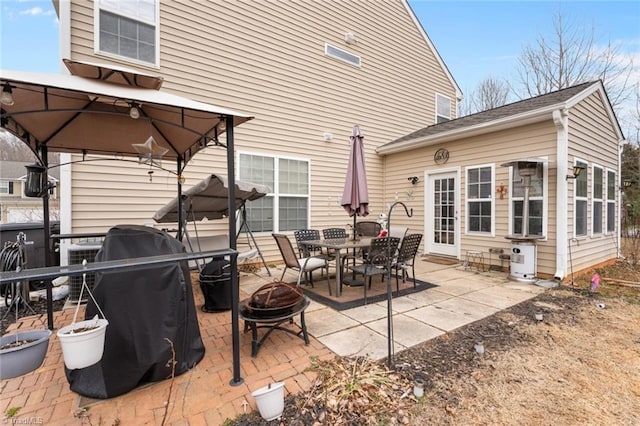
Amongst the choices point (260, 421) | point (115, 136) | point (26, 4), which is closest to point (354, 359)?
point (260, 421)

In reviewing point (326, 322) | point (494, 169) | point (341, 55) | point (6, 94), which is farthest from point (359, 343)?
point (341, 55)

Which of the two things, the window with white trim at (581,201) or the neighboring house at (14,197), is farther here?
the neighboring house at (14,197)

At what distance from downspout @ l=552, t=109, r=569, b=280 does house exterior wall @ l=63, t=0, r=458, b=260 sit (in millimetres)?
4347

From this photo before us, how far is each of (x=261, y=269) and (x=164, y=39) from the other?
490 cm

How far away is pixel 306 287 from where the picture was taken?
15.8ft

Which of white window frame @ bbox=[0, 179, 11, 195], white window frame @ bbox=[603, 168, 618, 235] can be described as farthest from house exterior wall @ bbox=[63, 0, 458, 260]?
white window frame @ bbox=[0, 179, 11, 195]

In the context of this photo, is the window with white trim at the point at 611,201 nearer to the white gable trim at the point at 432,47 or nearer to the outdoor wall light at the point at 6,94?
the white gable trim at the point at 432,47

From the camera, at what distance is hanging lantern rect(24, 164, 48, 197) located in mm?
3102

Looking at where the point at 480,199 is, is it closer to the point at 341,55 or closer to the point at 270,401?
the point at 341,55

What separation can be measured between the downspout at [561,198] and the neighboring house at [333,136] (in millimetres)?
19

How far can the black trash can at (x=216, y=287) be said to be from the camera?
3586 millimetres

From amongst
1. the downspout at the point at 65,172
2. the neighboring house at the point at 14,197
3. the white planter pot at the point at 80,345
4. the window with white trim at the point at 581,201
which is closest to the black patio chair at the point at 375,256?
the white planter pot at the point at 80,345

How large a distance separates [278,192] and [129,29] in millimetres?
4049

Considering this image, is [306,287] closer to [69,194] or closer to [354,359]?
[354,359]
